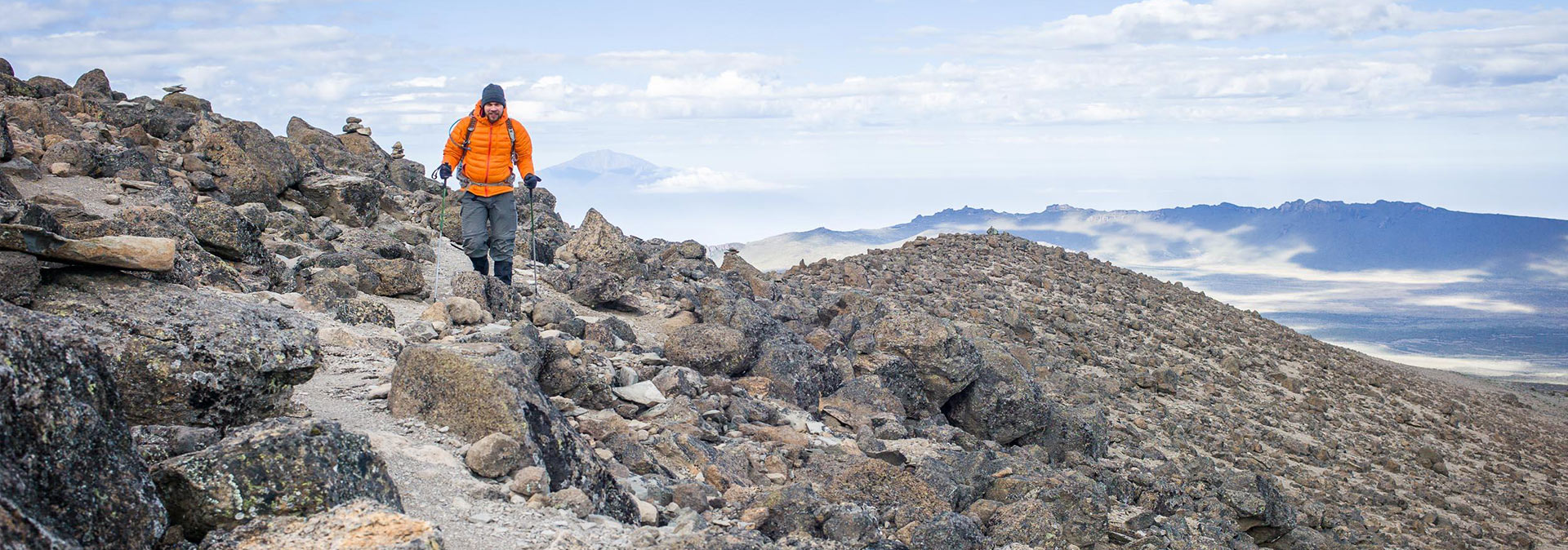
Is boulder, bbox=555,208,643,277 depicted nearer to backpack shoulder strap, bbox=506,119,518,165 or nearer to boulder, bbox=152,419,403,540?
backpack shoulder strap, bbox=506,119,518,165

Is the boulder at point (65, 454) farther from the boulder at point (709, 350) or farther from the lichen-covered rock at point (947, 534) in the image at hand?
the boulder at point (709, 350)

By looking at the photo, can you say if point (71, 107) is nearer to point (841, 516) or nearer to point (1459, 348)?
point (841, 516)

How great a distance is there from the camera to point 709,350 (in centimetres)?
1120

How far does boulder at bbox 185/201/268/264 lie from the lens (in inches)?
434

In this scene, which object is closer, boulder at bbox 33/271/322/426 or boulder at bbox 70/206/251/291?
boulder at bbox 33/271/322/426

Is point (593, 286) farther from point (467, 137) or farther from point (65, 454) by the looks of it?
point (65, 454)

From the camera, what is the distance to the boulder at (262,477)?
4.43 meters

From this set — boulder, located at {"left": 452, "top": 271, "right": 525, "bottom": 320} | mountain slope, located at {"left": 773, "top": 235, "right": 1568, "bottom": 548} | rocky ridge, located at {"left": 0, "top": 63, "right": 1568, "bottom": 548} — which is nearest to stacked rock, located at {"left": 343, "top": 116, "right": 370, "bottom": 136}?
rocky ridge, located at {"left": 0, "top": 63, "right": 1568, "bottom": 548}

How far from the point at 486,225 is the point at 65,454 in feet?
30.7

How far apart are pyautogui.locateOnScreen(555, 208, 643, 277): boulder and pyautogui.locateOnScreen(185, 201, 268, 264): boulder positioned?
514cm

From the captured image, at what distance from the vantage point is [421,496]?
5586mm

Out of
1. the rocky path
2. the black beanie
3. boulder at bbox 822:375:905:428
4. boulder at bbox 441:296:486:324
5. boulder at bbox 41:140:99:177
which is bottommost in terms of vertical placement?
boulder at bbox 822:375:905:428

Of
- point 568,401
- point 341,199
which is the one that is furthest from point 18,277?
point 341,199

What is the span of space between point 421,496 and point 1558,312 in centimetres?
20158
